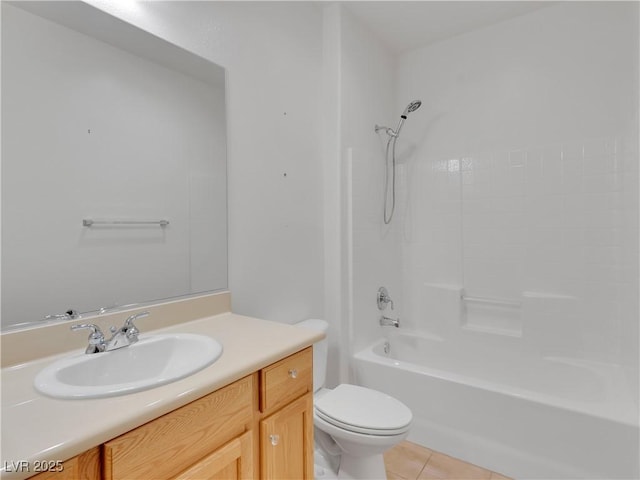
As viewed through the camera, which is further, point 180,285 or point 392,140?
point 392,140

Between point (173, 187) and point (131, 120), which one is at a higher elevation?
point (131, 120)

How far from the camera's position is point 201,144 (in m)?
1.47

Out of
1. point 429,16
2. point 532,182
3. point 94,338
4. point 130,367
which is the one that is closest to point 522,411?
point 532,182

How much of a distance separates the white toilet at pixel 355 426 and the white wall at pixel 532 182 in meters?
1.15

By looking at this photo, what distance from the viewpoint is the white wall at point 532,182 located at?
6.70 feet

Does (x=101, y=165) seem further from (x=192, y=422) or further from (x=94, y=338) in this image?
(x=192, y=422)

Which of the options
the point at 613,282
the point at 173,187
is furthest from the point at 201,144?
the point at 613,282

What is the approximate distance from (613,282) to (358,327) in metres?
1.54

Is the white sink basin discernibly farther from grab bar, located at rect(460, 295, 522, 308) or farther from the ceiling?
the ceiling

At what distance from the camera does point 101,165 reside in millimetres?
1144

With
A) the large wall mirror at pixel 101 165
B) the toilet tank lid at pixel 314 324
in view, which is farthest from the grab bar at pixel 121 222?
the toilet tank lid at pixel 314 324

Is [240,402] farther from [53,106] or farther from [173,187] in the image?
[53,106]

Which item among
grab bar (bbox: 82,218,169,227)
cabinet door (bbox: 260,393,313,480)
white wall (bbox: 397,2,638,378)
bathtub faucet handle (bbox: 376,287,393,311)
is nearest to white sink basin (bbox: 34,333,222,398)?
cabinet door (bbox: 260,393,313,480)

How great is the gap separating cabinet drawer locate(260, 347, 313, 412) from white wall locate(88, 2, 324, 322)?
0.56 meters
